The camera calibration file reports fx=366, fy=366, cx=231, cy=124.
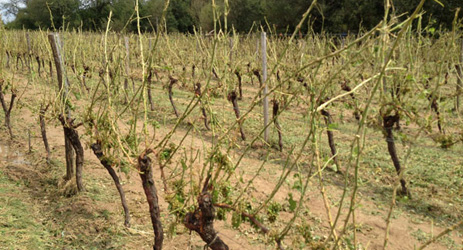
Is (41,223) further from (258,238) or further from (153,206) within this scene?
(258,238)

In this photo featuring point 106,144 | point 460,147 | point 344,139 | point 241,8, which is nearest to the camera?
point 106,144

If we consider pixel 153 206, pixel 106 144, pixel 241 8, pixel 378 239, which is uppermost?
pixel 241 8

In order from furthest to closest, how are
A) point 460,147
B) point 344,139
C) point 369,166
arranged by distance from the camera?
1. point 344,139
2. point 460,147
3. point 369,166

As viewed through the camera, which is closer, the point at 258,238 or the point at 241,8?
the point at 258,238

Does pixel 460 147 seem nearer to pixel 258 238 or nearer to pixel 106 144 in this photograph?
pixel 258 238

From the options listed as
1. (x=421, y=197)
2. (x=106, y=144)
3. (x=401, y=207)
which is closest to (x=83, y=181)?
(x=106, y=144)

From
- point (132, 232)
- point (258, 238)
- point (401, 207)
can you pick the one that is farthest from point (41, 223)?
point (401, 207)

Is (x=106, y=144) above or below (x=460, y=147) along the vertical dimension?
above

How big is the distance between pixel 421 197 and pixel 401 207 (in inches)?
14.5

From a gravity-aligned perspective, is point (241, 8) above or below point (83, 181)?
above

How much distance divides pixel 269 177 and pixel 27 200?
2.88 meters

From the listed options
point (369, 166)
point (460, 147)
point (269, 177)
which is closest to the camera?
point (269, 177)

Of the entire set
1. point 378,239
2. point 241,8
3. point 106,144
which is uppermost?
point 241,8

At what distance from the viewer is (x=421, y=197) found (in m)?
4.46
